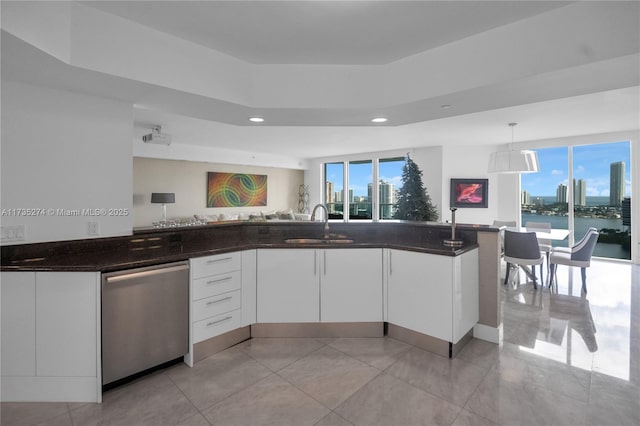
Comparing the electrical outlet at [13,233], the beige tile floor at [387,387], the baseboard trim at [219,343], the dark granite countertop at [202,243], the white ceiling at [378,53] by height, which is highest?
the white ceiling at [378,53]

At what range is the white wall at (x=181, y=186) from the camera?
753 cm

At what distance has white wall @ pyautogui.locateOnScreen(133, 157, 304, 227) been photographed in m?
7.53

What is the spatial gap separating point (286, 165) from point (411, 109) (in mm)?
7804

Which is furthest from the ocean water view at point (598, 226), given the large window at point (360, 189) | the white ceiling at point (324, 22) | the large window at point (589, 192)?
the white ceiling at point (324, 22)

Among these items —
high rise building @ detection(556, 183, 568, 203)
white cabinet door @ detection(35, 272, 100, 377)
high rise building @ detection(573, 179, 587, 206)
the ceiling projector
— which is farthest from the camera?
high rise building @ detection(556, 183, 568, 203)

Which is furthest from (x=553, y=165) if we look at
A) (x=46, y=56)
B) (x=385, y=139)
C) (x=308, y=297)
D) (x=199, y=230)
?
(x=46, y=56)

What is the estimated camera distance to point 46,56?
1.83 metres

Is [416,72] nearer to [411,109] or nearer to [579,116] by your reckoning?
[411,109]

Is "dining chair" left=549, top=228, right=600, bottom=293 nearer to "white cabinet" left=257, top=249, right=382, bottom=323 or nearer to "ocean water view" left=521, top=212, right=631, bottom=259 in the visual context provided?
"ocean water view" left=521, top=212, right=631, bottom=259

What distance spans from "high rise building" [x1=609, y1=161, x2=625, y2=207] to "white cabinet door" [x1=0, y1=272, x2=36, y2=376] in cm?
913

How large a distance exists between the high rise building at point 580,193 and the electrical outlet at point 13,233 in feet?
29.4

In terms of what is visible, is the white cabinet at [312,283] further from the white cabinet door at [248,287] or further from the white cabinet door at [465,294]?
the white cabinet door at [465,294]

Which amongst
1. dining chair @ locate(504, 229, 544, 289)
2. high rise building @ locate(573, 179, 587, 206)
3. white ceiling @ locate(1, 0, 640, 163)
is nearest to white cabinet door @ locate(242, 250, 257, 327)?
white ceiling @ locate(1, 0, 640, 163)

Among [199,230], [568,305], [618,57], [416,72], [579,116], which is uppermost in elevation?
[579,116]
